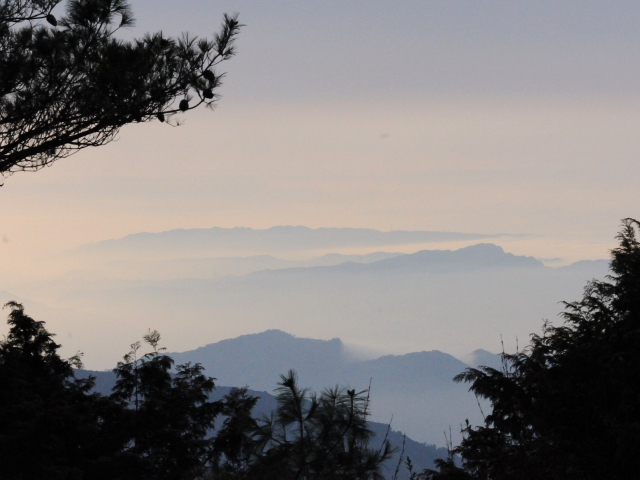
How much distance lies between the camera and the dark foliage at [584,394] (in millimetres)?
13227

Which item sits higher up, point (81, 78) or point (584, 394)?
point (81, 78)

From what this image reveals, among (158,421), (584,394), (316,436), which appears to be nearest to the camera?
(316,436)

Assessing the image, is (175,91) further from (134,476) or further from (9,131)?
(134,476)

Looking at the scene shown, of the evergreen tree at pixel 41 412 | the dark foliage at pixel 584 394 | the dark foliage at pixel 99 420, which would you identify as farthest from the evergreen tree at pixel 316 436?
the evergreen tree at pixel 41 412

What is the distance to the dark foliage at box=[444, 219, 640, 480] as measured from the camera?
1323 cm

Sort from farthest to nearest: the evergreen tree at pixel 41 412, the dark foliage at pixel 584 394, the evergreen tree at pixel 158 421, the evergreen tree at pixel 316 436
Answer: the evergreen tree at pixel 158 421 → the evergreen tree at pixel 41 412 → the dark foliage at pixel 584 394 → the evergreen tree at pixel 316 436

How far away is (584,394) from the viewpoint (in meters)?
14.4

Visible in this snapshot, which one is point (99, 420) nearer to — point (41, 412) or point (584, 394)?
point (41, 412)

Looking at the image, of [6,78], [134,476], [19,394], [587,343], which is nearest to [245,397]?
[134,476]

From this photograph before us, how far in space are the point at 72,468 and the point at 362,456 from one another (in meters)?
8.87

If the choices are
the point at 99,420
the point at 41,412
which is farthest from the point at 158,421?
the point at 41,412

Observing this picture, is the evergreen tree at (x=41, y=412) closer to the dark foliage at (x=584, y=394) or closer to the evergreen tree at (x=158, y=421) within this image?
the evergreen tree at (x=158, y=421)

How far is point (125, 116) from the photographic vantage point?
13.6 meters

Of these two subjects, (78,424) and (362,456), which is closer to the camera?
(362,456)
